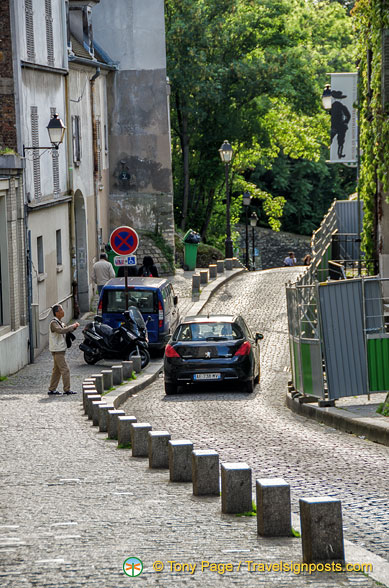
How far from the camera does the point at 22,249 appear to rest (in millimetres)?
23609

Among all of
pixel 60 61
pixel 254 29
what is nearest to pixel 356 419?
pixel 60 61

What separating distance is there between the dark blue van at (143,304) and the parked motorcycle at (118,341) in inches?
31.8

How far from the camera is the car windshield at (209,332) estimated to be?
1942 cm

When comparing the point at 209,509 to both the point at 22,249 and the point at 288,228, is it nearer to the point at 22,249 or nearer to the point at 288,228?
the point at 22,249

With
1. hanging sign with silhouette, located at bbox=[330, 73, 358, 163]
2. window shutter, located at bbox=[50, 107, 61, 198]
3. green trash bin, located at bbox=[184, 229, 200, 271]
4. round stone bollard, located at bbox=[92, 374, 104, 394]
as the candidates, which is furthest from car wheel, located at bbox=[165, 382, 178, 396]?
green trash bin, located at bbox=[184, 229, 200, 271]

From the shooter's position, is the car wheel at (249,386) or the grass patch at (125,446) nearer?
the grass patch at (125,446)

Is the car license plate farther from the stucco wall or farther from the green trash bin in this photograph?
the green trash bin

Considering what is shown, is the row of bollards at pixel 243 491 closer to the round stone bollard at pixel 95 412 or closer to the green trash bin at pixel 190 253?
the round stone bollard at pixel 95 412

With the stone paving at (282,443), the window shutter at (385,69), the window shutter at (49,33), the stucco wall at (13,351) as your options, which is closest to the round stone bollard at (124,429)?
the stone paving at (282,443)

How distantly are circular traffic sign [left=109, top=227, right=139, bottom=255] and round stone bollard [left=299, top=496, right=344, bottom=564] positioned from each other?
15743mm

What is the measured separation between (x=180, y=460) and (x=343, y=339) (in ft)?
21.5

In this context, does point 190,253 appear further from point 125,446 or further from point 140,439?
point 140,439

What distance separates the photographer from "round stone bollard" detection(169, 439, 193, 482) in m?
9.53

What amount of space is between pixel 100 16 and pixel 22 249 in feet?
62.7
